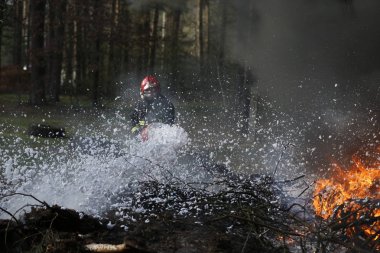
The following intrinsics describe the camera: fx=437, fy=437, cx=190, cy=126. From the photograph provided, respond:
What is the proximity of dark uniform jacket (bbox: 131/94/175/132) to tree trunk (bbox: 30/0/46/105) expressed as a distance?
33.7ft

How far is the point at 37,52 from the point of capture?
59.0 feet

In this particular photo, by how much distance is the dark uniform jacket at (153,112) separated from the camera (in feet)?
30.2

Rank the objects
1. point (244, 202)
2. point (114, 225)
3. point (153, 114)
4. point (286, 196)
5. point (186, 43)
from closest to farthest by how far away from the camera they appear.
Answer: point (114, 225) → point (244, 202) → point (286, 196) → point (153, 114) → point (186, 43)

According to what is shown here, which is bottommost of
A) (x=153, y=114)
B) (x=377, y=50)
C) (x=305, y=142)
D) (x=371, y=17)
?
(x=305, y=142)

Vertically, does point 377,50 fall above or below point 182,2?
below

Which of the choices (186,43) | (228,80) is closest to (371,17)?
(228,80)

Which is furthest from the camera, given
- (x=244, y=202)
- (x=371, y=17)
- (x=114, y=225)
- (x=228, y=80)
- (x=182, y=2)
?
(x=228, y=80)

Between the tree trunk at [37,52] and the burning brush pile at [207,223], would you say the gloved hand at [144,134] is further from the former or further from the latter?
the tree trunk at [37,52]

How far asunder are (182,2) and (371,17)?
15.4 ft

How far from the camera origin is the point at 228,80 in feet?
58.7

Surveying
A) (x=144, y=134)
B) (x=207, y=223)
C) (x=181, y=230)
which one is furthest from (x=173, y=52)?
(x=181, y=230)

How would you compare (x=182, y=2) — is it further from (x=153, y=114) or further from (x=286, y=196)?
(x=286, y=196)

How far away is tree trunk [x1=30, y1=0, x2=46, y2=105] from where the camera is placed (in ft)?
58.8

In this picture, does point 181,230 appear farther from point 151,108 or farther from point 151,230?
point 151,108
